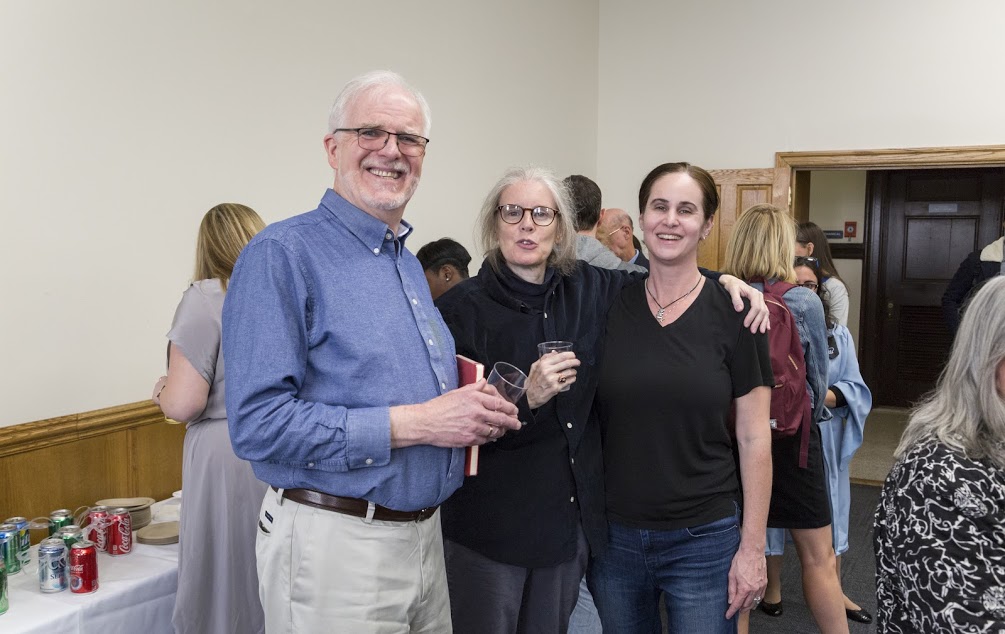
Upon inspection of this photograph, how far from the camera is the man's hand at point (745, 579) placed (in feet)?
6.03

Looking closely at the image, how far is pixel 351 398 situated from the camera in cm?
145

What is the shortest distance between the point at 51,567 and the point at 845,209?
830cm

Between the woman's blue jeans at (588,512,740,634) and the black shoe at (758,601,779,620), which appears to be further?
the black shoe at (758,601,779,620)

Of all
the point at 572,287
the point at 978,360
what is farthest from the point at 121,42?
the point at 978,360

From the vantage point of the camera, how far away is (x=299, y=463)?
141 cm

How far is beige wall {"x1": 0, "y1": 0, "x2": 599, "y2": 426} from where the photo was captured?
94.9 inches

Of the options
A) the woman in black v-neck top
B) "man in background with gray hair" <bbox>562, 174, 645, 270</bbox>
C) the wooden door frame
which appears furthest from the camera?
the wooden door frame

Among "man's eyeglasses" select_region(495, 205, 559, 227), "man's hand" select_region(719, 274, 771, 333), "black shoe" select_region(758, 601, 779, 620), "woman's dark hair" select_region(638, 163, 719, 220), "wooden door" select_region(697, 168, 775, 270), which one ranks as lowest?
"black shoe" select_region(758, 601, 779, 620)

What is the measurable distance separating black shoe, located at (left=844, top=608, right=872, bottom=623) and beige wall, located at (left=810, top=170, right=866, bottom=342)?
5547 mm

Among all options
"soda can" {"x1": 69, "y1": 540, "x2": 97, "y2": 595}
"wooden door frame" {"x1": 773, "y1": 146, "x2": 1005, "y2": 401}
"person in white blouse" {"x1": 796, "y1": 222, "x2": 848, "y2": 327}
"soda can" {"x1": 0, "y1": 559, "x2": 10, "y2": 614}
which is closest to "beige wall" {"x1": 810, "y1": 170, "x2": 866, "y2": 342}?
"wooden door frame" {"x1": 773, "y1": 146, "x2": 1005, "y2": 401}

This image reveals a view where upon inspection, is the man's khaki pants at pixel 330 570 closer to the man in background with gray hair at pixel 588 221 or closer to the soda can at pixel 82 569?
the soda can at pixel 82 569

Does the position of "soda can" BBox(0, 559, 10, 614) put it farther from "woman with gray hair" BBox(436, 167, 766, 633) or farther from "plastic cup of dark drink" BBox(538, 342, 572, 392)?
"plastic cup of dark drink" BBox(538, 342, 572, 392)

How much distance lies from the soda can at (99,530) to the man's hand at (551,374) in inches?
54.3

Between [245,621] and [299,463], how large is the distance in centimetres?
126
